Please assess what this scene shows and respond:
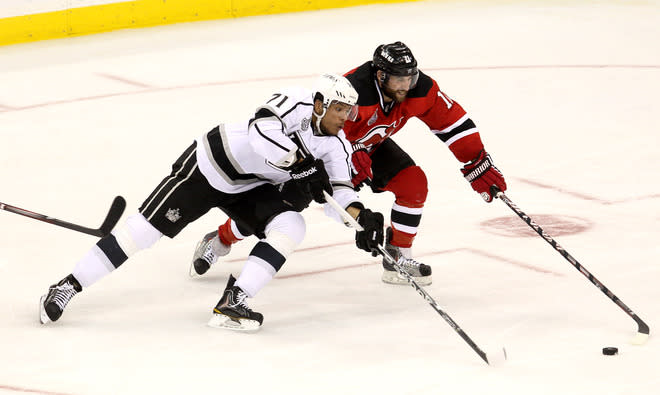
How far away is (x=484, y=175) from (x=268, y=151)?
1.06m

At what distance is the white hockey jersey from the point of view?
4395 millimetres

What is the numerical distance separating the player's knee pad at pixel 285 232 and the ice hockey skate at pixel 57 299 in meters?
0.76

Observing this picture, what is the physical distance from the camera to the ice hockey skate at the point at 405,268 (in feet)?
16.8

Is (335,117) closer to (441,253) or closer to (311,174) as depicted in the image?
(311,174)

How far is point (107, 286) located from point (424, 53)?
5161 millimetres

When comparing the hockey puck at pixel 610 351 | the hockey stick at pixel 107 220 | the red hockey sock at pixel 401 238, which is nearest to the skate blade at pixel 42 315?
the hockey stick at pixel 107 220

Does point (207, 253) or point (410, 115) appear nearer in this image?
point (410, 115)

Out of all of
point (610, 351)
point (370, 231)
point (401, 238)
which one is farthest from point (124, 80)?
point (610, 351)

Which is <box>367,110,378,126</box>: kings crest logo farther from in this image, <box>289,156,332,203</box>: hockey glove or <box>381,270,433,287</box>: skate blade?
<box>381,270,433,287</box>: skate blade

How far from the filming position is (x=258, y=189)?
4633mm

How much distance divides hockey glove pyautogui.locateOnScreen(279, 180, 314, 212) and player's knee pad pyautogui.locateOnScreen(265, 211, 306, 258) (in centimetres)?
11

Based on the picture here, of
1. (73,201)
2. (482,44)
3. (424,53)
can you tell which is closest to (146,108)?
(73,201)

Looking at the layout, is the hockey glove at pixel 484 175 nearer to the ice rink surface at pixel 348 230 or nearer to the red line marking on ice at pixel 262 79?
the ice rink surface at pixel 348 230

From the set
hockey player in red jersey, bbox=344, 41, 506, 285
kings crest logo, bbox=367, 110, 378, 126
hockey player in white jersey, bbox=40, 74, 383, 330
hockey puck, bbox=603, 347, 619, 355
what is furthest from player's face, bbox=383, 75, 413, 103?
hockey puck, bbox=603, 347, 619, 355
